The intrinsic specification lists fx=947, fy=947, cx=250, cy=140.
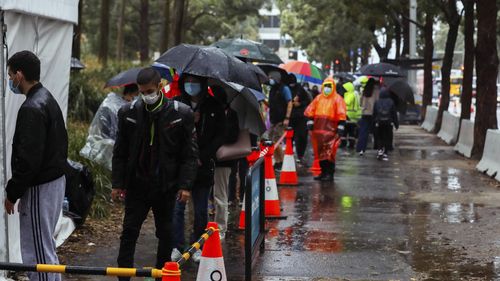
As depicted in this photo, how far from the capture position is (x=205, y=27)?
56219 mm

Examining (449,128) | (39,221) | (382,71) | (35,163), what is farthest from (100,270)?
(449,128)

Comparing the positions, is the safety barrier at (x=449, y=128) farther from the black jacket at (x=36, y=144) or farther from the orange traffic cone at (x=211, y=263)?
the black jacket at (x=36, y=144)

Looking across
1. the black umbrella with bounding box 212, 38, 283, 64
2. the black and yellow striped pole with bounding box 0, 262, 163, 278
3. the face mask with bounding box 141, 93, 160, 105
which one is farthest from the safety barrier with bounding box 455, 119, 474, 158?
the black and yellow striped pole with bounding box 0, 262, 163, 278

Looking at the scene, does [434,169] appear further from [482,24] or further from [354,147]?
[354,147]

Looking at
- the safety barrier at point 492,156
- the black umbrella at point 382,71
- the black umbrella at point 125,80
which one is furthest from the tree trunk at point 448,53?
the black umbrella at point 125,80

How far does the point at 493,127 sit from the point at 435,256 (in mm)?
11482

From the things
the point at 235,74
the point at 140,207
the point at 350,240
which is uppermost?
the point at 235,74

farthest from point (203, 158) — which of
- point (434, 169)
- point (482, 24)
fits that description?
point (482, 24)

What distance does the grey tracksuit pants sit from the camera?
6305 mm

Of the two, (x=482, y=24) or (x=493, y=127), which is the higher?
(x=482, y=24)

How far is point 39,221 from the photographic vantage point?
20.8 feet

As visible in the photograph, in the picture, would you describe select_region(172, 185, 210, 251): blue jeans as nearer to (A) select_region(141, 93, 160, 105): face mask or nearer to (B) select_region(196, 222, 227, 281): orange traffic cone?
(A) select_region(141, 93, 160, 105): face mask

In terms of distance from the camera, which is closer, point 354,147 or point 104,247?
point 104,247

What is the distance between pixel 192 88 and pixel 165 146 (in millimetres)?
1839
